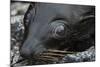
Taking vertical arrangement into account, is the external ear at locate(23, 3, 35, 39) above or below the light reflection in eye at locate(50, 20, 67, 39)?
above

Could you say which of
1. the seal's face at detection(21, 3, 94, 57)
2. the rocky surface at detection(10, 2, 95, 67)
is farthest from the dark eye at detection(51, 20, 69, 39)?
the rocky surface at detection(10, 2, 95, 67)

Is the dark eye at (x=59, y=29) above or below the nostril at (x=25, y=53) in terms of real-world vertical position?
above

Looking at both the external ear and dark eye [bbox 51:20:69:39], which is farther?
dark eye [bbox 51:20:69:39]

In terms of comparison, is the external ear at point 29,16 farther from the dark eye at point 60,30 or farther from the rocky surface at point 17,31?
the dark eye at point 60,30

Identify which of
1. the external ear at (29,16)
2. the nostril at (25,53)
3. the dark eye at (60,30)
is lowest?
the nostril at (25,53)

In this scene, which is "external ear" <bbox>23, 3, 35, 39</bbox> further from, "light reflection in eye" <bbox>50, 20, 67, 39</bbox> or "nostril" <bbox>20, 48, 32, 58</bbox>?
"light reflection in eye" <bbox>50, 20, 67, 39</bbox>

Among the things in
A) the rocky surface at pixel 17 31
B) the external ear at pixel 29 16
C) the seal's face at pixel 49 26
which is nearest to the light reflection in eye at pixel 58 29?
the seal's face at pixel 49 26

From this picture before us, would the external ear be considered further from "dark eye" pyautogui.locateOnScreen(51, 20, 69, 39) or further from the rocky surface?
"dark eye" pyautogui.locateOnScreen(51, 20, 69, 39)

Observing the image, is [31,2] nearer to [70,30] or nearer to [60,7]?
[60,7]

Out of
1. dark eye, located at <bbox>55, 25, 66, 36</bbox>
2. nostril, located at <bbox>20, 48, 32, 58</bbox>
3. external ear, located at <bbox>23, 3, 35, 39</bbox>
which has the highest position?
external ear, located at <bbox>23, 3, 35, 39</bbox>
